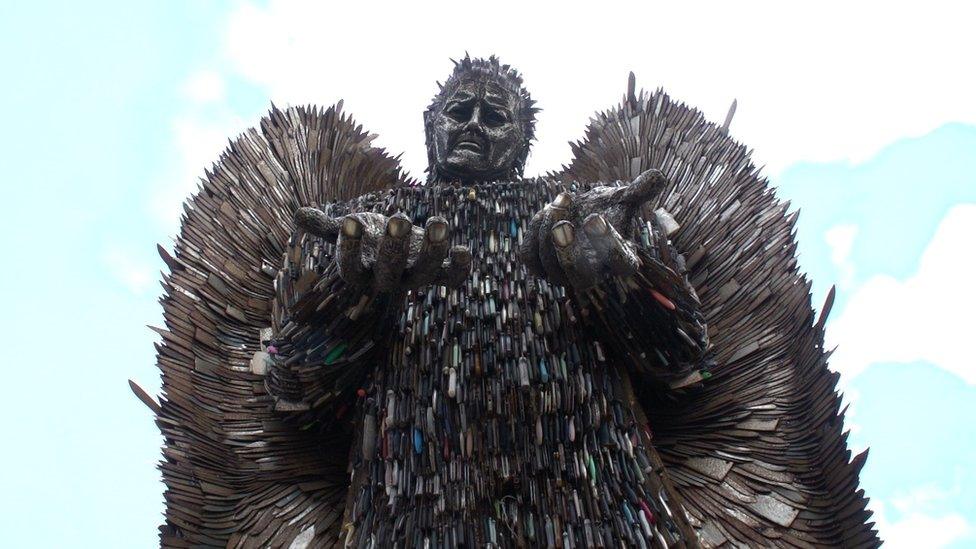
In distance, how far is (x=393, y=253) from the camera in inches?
149

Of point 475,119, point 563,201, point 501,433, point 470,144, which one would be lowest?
point 501,433

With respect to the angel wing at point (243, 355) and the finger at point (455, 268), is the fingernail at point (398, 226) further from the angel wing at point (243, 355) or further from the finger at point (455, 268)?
the angel wing at point (243, 355)

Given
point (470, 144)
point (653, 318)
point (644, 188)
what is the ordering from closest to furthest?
point (644, 188)
point (653, 318)
point (470, 144)

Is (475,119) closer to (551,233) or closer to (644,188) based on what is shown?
(644,188)

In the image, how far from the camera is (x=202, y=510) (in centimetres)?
470

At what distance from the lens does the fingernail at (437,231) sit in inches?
148

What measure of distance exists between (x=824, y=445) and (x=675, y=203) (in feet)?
5.16

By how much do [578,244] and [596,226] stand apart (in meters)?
0.10

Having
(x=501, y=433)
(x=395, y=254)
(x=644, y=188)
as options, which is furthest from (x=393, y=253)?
(x=644, y=188)

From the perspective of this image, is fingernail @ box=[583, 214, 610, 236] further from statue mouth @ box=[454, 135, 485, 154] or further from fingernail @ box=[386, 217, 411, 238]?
statue mouth @ box=[454, 135, 485, 154]

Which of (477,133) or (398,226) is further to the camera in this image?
(477,133)

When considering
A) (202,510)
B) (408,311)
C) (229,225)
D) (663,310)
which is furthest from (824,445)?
(229,225)

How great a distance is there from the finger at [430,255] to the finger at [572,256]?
41cm

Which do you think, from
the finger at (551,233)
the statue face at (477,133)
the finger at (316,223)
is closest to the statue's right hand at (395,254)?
the finger at (316,223)
